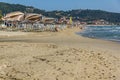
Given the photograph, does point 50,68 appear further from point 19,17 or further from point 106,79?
point 19,17

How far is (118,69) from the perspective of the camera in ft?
30.8

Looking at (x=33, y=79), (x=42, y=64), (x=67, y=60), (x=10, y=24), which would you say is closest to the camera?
(x=33, y=79)

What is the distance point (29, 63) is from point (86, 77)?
2.31 m

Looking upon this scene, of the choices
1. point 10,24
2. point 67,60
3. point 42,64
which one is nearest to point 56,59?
point 67,60

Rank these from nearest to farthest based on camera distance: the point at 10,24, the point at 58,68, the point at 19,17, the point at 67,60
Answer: the point at 58,68, the point at 67,60, the point at 19,17, the point at 10,24

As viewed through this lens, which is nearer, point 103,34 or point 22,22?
point 103,34

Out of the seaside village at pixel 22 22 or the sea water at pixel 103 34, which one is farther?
the seaside village at pixel 22 22

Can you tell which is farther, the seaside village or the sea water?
the seaside village

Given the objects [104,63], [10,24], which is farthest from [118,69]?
[10,24]

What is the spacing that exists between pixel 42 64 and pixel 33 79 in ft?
6.36

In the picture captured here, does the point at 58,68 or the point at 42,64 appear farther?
the point at 42,64

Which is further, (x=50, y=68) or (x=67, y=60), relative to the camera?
(x=67, y=60)

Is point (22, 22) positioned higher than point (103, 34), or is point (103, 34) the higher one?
point (22, 22)

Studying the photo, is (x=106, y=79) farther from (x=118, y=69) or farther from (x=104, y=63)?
(x=104, y=63)
